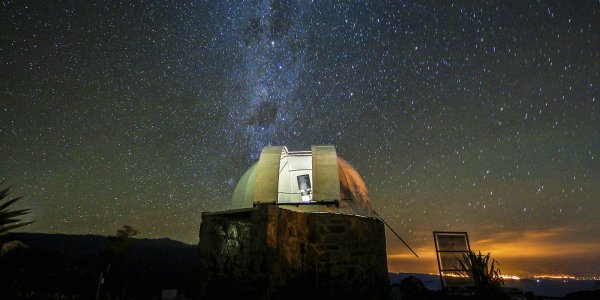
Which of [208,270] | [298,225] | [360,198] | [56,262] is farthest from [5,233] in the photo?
[360,198]

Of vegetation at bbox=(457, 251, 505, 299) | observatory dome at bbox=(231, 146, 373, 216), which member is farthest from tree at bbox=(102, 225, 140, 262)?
vegetation at bbox=(457, 251, 505, 299)

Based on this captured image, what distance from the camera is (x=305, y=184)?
41.5 ft

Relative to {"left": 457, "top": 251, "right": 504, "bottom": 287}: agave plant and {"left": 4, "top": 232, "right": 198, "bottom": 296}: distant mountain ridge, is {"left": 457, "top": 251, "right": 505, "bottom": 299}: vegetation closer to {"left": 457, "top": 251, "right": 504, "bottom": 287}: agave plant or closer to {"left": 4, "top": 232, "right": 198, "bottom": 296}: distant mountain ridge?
{"left": 457, "top": 251, "right": 504, "bottom": 287}: agave plant

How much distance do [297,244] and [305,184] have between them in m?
3.89

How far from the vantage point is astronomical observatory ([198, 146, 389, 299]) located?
801 cm

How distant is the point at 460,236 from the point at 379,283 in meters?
2.83

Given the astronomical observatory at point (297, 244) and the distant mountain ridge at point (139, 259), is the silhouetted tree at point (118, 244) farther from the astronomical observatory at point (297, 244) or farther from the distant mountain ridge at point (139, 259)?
the astronomical observatory at point (297, 244)

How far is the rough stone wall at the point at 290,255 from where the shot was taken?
7.94 m

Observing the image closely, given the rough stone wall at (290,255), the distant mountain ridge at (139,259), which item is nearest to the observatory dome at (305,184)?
the rough stone wall at (290,255)

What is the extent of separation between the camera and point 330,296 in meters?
9.00

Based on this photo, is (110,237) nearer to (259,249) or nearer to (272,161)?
(272,161)

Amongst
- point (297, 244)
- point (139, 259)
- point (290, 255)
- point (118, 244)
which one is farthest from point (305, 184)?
point (139, 259)

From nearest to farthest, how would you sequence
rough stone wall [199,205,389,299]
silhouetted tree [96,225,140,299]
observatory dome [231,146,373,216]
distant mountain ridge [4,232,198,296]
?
rough stone wall [199,205,389,299], observatory dome [231,146,373,216], silhouetted tree [96,225,140,299], distant mountain ridge [4,232,198,296]

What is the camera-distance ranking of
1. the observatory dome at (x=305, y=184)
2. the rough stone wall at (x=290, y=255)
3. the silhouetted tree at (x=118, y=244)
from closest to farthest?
the rough stone wall at (x=290, y=255) < the observatory dome at (x=305, y=184) < the silhouetted tree at (x=118, y=244)
